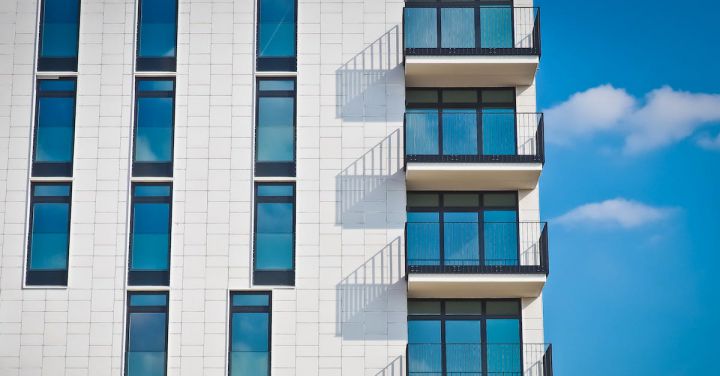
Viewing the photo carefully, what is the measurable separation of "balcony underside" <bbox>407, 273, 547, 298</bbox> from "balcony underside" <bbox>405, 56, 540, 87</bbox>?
5.37 metres

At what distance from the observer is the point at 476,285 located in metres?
30.6

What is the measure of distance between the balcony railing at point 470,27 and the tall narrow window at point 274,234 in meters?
5.02

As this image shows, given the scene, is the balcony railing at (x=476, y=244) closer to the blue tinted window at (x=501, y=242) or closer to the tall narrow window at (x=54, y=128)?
the blue tinted window at (x=501, y=242)

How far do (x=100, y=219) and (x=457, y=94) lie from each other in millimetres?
9817

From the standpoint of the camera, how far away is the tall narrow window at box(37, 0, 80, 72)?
32.1 metres

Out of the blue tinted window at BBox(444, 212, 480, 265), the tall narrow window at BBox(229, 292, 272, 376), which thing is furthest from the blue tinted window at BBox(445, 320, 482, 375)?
the tall narrow window at BBox(229, 292, 272, 376)

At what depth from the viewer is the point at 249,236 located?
101 ft

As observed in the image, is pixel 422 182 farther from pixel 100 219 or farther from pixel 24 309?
pixel 24 309

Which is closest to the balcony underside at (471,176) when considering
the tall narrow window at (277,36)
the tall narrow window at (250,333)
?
the tall narrow window at (277,36)

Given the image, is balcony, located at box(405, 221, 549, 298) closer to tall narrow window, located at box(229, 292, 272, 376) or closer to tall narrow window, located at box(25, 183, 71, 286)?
tall narrow window, located at box(229, 292, 272, 376)

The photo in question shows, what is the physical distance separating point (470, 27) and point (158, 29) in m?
8.10

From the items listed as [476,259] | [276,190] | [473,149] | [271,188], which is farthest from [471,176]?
[271,188]

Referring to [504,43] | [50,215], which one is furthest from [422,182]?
[50,215]

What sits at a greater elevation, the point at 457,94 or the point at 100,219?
the point at 457,94
